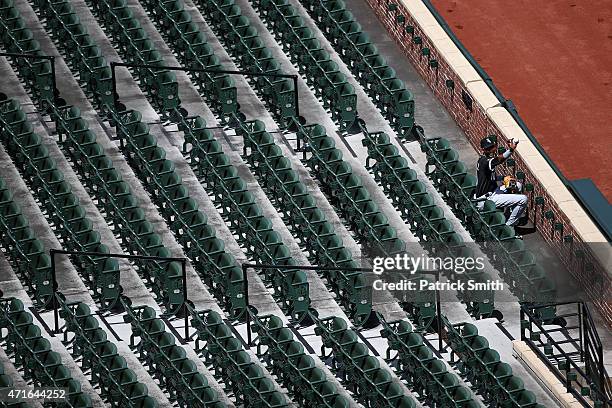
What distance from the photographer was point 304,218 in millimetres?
34188

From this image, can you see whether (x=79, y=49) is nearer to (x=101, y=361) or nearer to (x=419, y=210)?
(x=419, y=210)

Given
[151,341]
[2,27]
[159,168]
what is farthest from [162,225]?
[2,27]

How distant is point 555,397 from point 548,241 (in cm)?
339

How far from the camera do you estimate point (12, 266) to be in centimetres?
3431

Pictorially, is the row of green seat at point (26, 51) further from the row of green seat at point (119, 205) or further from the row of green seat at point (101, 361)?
the row of green seat at point (101, 361)

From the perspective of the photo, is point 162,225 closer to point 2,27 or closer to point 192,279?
point 192,279

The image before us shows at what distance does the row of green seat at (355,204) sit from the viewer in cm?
3312

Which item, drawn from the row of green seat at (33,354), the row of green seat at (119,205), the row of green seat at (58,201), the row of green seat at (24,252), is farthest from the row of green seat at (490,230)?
the row of green seat at (33,354)

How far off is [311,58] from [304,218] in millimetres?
4208

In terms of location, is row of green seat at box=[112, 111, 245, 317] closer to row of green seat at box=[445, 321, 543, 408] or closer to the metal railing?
row of green seat at box=[445, 321, 543, 408]

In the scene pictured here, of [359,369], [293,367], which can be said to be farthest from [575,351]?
[293,367]

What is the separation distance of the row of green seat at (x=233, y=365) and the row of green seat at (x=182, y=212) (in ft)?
2.05

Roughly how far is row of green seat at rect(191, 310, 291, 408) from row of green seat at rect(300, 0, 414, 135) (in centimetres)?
561

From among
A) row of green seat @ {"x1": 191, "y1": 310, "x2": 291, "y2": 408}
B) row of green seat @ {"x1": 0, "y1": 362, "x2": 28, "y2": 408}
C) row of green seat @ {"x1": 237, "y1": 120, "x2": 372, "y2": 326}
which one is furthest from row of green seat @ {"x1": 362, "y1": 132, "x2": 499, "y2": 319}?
row of green seat @ {"x1": 0, "y1": 362, "x2": 28, "y2": 408}
